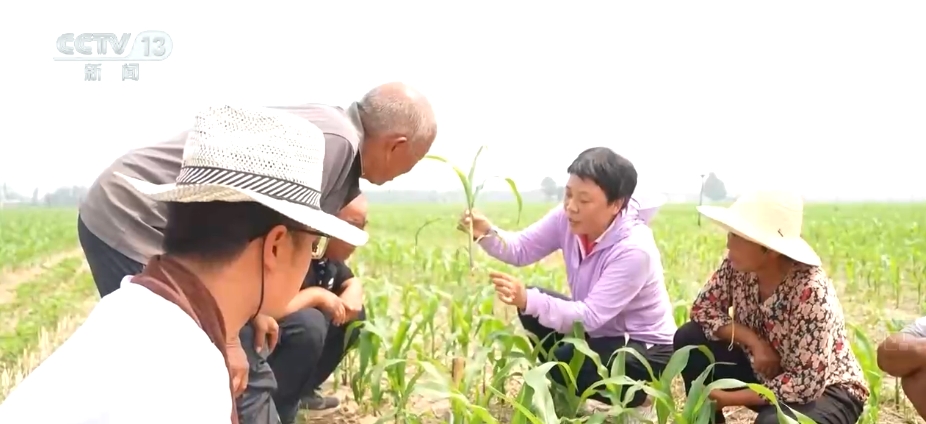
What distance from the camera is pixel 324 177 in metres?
1.80

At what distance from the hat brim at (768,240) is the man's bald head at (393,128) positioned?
0.91m

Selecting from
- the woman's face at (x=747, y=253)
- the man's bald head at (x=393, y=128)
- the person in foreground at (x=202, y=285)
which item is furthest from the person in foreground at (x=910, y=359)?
the person in foreground at (x=202, y=285)

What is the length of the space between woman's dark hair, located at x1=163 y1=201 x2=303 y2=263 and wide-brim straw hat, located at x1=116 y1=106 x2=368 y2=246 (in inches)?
0.6

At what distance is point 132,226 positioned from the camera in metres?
2.07

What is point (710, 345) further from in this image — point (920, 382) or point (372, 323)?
point (372, 323)

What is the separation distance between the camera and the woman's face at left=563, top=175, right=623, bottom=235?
266cm

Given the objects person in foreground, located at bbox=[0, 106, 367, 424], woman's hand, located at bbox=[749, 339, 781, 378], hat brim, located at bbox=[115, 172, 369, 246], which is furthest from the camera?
woman's hand, located at bbox=[749, 339, 781, 378]

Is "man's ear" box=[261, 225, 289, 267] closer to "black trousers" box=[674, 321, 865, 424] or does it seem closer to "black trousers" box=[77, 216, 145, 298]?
"black trousers" box=[77, 216, 145, 298]

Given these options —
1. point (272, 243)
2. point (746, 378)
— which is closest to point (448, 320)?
point (746, 378)

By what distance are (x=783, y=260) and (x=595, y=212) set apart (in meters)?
0.63

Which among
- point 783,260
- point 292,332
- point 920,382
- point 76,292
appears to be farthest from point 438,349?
point 76,292

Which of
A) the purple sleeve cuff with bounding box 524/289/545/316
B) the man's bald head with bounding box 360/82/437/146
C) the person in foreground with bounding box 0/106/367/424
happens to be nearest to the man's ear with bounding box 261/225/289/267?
the person in foreground with bounding box 0/106/367/424

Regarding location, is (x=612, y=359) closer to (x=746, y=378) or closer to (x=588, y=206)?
(x=746, y=378)

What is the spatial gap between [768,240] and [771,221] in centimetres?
9
